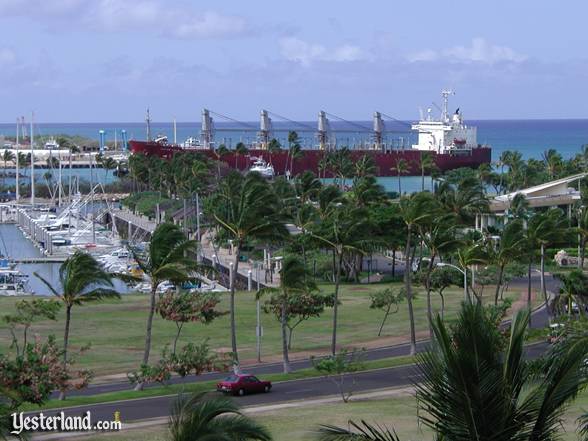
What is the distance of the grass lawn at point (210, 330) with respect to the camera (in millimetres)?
45844

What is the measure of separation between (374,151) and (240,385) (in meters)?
142

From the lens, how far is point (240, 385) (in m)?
34.2

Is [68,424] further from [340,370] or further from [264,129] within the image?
[264,129]

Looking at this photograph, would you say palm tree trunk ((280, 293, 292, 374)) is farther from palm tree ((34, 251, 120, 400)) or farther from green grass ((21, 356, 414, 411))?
palm tree ((34, 251, 120, 400))

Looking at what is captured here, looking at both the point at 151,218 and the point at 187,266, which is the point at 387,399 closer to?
the point at 187,266

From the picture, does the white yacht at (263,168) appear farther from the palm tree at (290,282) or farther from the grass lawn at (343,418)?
the grass lawn at (343,418)

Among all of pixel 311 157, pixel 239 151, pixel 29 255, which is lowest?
pixel 29 255

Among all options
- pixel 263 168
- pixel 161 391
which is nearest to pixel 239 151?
pixel 263 168

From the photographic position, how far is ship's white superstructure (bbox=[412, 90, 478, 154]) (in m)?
175

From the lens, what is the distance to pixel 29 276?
8244 centimetres

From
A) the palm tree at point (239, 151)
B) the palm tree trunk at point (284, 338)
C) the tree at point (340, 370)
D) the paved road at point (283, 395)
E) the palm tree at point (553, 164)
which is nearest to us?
the paved road at point (283, 395)

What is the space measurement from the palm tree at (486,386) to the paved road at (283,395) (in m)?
17.4

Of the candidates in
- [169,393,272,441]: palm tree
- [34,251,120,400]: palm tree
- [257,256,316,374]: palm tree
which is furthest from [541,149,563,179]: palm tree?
[169,393,272,441]: palm tree

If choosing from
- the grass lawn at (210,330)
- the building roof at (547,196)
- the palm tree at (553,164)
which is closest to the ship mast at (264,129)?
the palm tree at (553,164)
